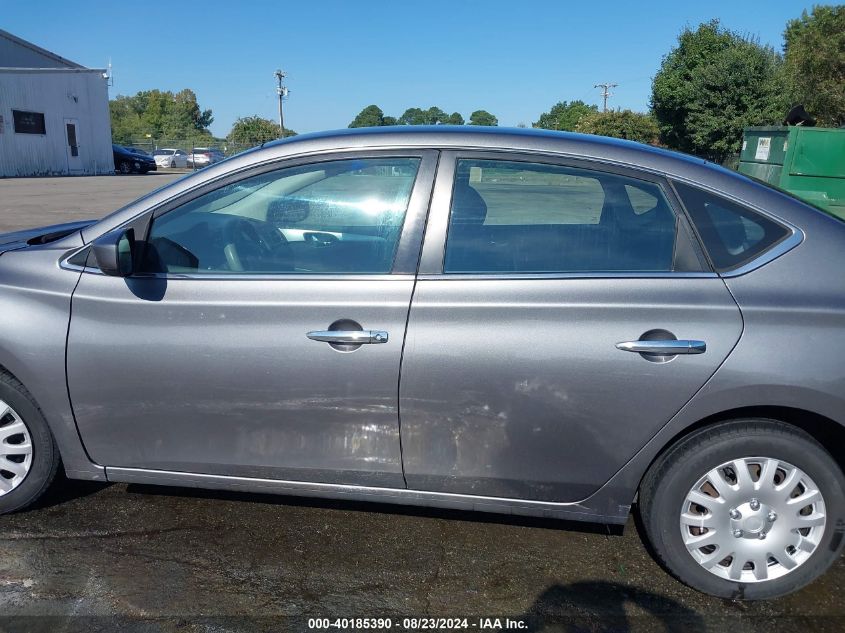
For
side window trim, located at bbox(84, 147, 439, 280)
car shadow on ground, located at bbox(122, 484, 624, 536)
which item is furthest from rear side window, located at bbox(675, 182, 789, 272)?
car shadow on ground, located at bbox(122, 484, 624, 536)

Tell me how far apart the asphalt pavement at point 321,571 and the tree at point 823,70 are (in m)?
33.9

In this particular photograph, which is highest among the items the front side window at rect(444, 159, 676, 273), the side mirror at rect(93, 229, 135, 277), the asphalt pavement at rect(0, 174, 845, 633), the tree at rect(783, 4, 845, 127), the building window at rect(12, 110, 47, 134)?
the tree at rect(783, 4, 845, 127)

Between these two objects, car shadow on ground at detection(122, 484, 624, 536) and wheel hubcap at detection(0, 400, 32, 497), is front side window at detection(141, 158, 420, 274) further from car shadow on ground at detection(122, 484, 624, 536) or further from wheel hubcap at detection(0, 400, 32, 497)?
car shadow on ground at detection(122, 484, 624, 536)

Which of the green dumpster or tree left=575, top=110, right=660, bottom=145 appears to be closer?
the green dumpster

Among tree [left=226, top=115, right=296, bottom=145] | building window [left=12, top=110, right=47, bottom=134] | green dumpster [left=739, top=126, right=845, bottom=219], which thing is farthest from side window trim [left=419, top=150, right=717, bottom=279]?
tree [left=226, top=115, right=296, bottom=145]

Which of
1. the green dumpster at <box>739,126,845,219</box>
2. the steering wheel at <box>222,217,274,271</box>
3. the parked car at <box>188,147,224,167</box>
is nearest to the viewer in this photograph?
the steering wheel at <box>222,217,274,271</box>

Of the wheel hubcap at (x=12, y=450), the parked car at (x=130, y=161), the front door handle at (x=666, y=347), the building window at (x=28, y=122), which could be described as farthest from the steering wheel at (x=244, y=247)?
the parked car at (x=130, y=161)

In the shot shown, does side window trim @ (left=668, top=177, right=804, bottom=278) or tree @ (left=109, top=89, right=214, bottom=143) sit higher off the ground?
tree @ (left=109, top=89, right=214, bottom=143)

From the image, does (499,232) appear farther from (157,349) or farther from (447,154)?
(157,349)

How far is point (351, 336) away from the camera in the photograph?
8.70 feet

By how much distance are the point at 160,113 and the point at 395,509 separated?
113987 millimetres

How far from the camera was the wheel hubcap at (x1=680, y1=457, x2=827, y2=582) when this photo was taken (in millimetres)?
2600

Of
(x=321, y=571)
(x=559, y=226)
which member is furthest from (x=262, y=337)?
(x=559, y=226)

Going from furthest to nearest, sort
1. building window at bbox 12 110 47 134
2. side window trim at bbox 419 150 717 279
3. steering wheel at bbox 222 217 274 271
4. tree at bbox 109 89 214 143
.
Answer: tree at bbox 109 89 214 143 → building window at bbox 12 110 47 134 → steering wheel at bbox 222 217 274 271 → side window trim at bbox 419 150 717 279
